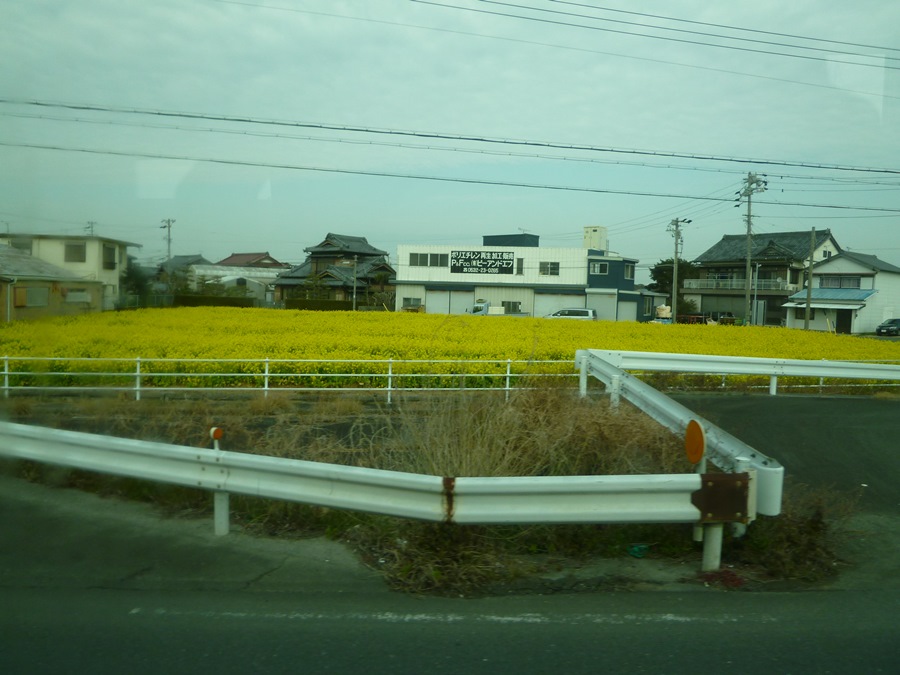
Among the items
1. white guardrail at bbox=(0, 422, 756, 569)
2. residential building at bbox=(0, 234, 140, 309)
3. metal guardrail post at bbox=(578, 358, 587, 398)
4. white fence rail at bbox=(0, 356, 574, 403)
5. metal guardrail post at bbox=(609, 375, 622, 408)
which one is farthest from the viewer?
white fence rail at bbox=(0, 356, 574, 403)

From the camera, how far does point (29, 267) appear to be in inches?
310

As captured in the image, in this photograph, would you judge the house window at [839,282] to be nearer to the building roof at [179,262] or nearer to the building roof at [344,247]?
the building roof at [344,247]

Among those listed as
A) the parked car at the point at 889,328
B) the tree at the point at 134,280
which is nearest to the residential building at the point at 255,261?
the tree at the point at 134,280

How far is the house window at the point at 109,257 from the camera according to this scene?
889 cm

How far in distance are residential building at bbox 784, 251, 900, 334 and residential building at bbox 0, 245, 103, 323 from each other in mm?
41843

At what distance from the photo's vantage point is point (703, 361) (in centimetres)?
1109

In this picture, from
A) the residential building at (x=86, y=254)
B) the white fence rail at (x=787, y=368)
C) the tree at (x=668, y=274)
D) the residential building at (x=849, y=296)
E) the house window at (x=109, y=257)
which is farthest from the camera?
the tree at (x=668, y=274)

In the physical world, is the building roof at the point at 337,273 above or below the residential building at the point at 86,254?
above

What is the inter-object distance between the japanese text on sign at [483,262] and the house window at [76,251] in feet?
111

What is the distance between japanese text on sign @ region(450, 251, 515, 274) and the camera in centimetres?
4128

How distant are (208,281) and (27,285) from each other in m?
9.66

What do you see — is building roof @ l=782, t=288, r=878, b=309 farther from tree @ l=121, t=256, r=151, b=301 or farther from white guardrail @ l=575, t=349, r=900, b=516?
tree @ l=121, t=256, r=151, b=301

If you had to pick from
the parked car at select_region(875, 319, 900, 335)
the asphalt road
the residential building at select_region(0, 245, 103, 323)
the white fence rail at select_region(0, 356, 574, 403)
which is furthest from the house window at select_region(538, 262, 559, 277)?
the asphalt road

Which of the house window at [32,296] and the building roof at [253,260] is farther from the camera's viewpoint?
the building roof at [253,260]
